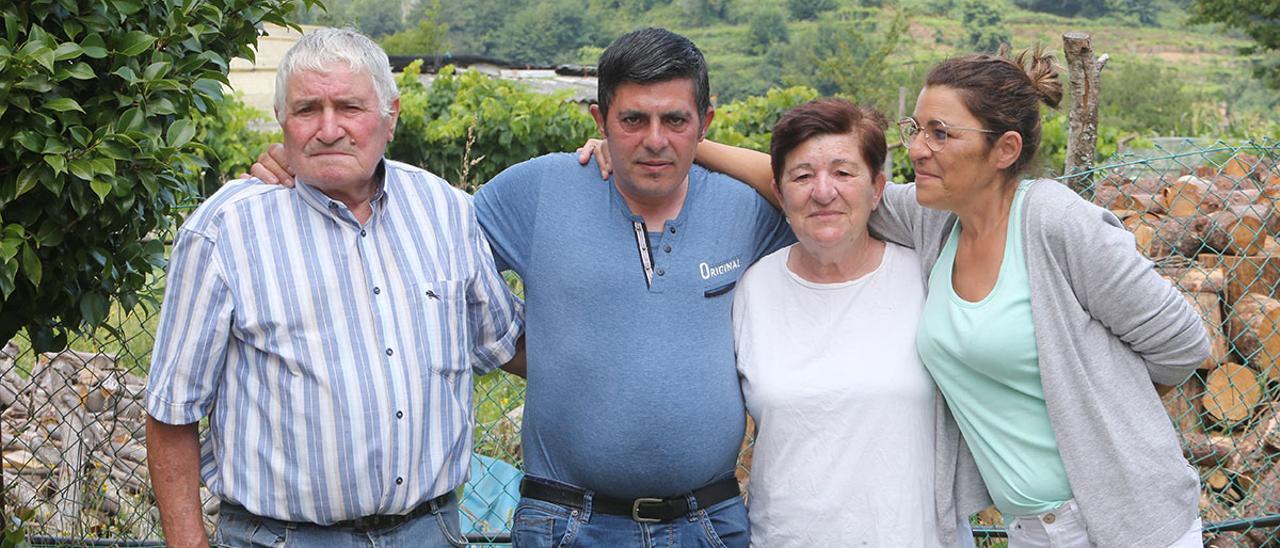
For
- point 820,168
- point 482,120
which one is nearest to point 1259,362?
point 820,168

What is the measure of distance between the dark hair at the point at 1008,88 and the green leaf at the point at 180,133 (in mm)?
1845

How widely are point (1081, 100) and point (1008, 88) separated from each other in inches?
111

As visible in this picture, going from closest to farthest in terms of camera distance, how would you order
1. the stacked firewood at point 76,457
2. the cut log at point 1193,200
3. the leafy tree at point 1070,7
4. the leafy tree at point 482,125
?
the stacked firewood at point 76,457 → the cut log at point 1193,200 → the leafy tree at point 482,125 → the leafy tree at point 1070,7

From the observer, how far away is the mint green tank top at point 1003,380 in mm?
2760

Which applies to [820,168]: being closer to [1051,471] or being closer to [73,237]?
[1051,471]

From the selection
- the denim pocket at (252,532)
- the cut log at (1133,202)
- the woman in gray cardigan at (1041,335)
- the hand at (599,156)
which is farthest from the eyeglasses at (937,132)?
the cut log at (1133,202)

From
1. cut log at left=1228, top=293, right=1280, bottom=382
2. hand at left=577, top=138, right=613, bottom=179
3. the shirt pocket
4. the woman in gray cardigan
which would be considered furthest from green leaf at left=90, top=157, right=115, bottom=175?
cut log at left=1228, top=293, right=1280, bottom=382

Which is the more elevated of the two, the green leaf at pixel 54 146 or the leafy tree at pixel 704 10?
the green leaf at pixel 54 146

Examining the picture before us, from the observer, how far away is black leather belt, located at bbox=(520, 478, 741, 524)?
2.96m

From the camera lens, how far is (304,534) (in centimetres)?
271

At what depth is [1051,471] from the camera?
2801mm

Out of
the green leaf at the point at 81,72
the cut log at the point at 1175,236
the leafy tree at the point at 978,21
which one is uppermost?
the green leaf at the point at 81,72

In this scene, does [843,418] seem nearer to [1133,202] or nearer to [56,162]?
[56,162]

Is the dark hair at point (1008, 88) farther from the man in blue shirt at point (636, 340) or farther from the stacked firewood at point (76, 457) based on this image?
the stacked firewood at point (76, 457)
